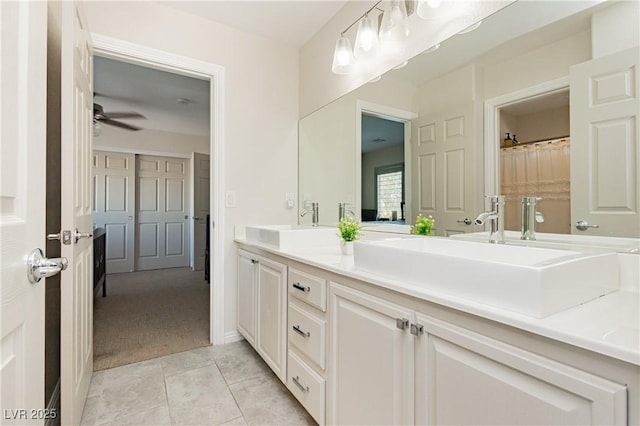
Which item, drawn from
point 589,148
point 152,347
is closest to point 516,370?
point 589,148

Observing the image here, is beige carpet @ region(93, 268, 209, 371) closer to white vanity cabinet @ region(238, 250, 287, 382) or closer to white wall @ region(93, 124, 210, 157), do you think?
white vanity cabinet @ region(238, 250, 287, 382)

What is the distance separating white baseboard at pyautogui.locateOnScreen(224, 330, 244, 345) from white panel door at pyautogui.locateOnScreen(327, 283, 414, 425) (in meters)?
1.29

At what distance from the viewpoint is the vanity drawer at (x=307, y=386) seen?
4.44 ft

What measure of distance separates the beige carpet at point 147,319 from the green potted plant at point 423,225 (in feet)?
5.84

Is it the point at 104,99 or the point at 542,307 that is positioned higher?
the point at 104,99

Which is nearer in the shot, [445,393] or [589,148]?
[445,393]

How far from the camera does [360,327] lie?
1149mm

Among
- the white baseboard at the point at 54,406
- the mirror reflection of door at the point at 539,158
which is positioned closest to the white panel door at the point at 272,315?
the white baseboard at the point at 54,406

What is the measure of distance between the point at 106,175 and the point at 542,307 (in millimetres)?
5766

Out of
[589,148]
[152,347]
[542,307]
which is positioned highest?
[589,148]

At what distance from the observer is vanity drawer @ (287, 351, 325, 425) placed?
1.35 m

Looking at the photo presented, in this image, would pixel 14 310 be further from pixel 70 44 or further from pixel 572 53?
pixel 572 53

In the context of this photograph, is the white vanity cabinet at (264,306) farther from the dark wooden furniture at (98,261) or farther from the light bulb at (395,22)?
the dark wooden furniture at (98,261)

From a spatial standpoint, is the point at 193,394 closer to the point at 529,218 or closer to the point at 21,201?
the point at 21,201
